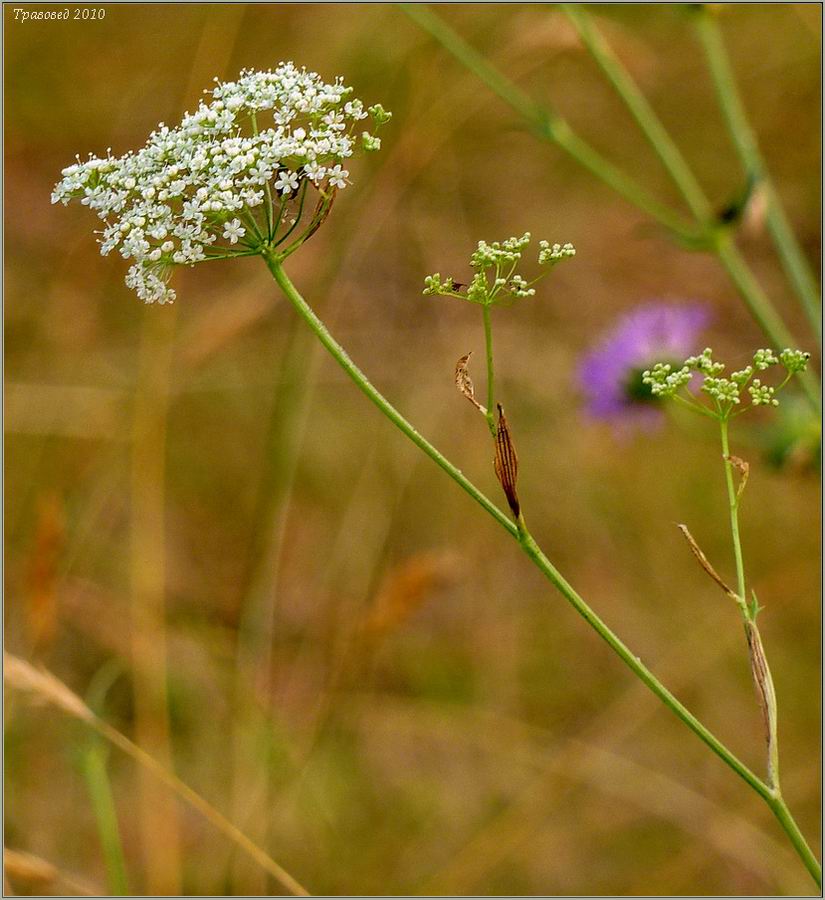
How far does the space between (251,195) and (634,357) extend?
5.96ft

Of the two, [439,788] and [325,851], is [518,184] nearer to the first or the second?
[439,788]

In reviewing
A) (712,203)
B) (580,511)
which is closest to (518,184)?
(712,203)

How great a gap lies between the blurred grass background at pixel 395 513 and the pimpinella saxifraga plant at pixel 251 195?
0.94m

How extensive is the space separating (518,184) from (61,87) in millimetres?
2078

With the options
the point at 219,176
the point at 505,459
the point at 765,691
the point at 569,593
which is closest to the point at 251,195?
the point at 219,176

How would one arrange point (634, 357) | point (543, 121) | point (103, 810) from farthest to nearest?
point (634, 357) < point (543, 121) < point (103, 810)

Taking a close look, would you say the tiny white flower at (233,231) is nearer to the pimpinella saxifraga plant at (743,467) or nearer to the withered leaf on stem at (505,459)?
the withered leaf on stem at (505,459)

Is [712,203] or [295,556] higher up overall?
[712,203]

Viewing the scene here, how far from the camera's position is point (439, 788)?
124 inches

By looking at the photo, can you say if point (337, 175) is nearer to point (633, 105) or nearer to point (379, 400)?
point (379, 400)

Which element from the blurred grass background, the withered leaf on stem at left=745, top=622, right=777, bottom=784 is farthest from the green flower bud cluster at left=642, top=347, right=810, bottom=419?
the blurred grass background

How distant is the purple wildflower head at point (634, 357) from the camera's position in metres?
2.75

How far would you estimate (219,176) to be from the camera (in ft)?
3.75

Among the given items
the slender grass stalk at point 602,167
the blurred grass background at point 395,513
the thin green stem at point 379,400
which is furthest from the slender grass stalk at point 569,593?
the slender grass stalk at point 602,167
